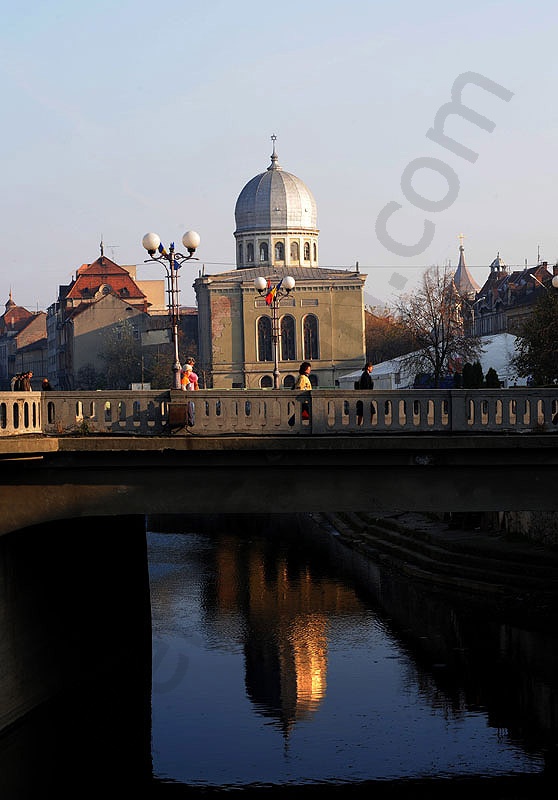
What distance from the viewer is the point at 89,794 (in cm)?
2303

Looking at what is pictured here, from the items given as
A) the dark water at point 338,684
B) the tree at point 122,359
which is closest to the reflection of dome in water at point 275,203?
the tree at point 122,359

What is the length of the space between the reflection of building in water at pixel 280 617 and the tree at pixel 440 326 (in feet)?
102

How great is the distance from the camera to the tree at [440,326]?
81062 millimetres

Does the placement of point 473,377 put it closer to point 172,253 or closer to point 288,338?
point 172,253

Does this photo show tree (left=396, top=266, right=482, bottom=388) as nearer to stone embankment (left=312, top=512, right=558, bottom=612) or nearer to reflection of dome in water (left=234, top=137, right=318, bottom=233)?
stone embankment (left=312, top=512, right=558, bottom=612)

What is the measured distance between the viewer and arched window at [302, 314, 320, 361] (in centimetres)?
13688

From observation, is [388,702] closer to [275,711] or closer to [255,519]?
[275,711]

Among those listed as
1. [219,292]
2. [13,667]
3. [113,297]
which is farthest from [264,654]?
[113,297]

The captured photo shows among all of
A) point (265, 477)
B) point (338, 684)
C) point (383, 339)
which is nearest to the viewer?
point (265, 477)

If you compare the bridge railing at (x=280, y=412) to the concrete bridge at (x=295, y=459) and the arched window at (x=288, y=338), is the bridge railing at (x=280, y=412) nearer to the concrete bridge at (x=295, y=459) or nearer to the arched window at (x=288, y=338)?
the concrete bridge at (x=295, y=459)

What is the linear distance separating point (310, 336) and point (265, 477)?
4443 inches

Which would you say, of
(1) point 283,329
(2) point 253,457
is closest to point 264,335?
(1) point 283,329

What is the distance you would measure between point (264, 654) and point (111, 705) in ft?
17.1

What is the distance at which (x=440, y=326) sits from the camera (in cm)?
8456
